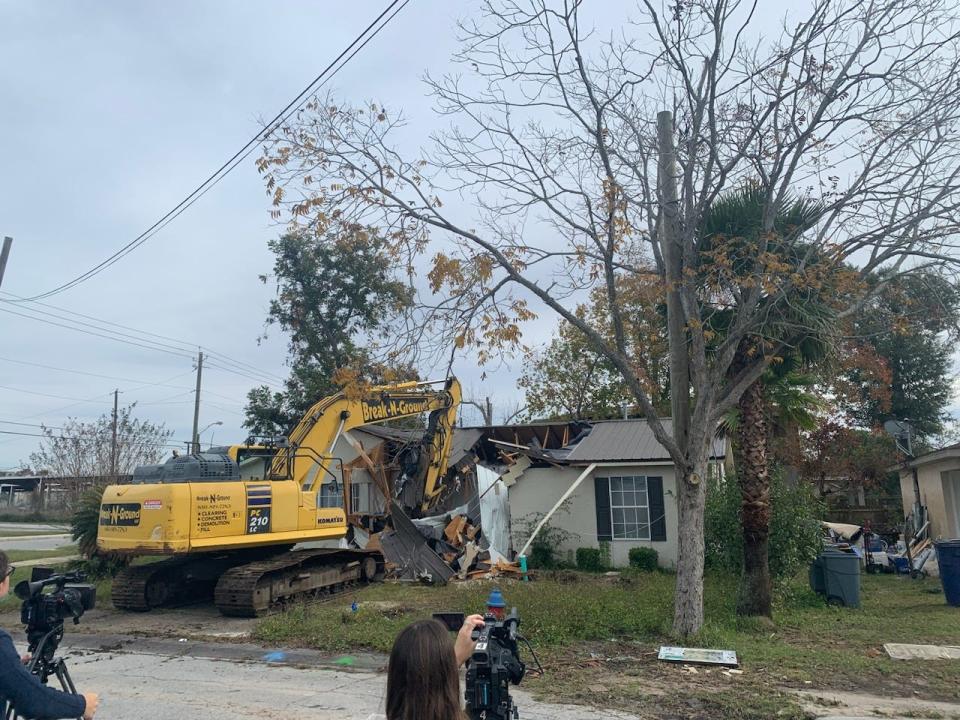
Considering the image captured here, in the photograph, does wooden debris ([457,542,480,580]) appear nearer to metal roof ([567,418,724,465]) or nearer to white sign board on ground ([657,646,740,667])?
metal roof ([567,418,724,465])

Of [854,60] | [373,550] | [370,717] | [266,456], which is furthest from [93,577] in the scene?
[854,60]

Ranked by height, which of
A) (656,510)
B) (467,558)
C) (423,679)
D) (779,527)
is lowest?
(467,558)

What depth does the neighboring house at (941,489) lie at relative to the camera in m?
17.5

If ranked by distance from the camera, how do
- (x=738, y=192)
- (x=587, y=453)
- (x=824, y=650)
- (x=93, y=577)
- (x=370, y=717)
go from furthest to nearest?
(x=587, y=453)
(x=93, y=577)
(x=738, y=192)
(x=824, y=650)
(x=370, y=717)

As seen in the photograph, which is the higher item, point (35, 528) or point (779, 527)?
point (35, 528)

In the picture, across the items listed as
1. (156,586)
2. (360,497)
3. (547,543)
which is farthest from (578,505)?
(156,586)

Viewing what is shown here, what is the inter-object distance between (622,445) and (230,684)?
1272 cm

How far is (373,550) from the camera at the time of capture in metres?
16.3

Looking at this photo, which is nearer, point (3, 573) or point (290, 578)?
point (3, 573)

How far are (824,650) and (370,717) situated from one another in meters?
5.58

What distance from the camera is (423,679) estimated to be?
261 cm

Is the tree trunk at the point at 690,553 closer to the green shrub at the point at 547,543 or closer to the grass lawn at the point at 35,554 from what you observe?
the green shrub at the point at 547,543

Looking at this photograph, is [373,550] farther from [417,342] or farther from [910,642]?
[910,642]

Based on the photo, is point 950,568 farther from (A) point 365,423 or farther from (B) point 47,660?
(B) point 47,660
